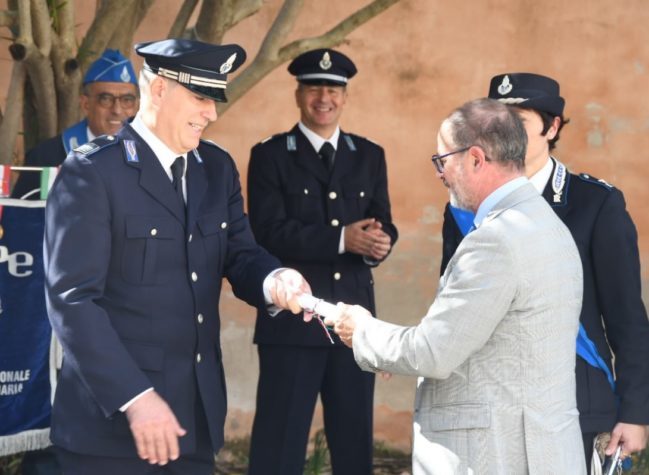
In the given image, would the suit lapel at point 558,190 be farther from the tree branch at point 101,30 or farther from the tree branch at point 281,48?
the tree branch at point 101,30

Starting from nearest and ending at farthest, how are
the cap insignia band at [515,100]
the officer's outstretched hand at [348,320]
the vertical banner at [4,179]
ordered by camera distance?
the officer's outstretched hand at [348,320] < the cap insignia band at [515,100] < the vertical banner at [4,179]

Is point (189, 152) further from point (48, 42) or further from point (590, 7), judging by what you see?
point (590, 7)

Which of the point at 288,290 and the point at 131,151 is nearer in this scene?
the point at 131,151

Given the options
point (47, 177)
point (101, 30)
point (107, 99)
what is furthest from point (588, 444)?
point (101, 30)

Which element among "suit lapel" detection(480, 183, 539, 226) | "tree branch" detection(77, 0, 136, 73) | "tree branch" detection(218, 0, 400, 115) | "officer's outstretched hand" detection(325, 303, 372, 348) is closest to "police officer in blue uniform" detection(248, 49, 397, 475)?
"tree branch" detection(218, 0, 400, 115)

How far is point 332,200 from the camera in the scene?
17.3 feet

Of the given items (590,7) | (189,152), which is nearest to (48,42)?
(189,152)

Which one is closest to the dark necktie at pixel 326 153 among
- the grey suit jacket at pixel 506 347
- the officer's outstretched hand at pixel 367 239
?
the officer's outstretched hand at pixel 367 239

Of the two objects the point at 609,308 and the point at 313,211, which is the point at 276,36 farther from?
the point at 609,308

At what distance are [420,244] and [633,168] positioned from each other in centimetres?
118

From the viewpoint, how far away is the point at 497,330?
10.4 ft

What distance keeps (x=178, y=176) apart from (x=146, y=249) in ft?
0.89

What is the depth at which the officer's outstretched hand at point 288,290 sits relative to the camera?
12.2ft

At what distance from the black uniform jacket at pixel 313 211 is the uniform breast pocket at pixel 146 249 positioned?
150 cm
